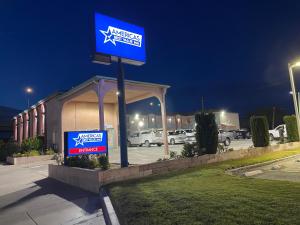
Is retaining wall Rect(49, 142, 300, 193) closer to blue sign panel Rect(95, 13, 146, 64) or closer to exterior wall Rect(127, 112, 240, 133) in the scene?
blue sign panel Rect(95, 13, 146, 64)

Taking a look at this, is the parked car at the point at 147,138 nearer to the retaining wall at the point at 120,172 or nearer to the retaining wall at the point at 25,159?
the retaining wall at the point at 25,159

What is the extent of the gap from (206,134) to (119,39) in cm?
611

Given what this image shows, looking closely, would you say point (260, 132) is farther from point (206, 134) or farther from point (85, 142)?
point (85, 142)

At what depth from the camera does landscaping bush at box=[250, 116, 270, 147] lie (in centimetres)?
1506

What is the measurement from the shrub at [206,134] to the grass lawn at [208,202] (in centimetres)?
443

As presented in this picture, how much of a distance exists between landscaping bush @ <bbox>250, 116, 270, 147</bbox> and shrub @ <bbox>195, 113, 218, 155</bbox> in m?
4.43

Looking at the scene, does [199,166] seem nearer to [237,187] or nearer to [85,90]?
[237,187]

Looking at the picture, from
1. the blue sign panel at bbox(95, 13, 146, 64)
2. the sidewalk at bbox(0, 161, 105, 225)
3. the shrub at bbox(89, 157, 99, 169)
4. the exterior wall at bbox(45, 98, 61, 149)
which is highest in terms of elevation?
the blue sign panel at bbox(95, 13, 146, 64)

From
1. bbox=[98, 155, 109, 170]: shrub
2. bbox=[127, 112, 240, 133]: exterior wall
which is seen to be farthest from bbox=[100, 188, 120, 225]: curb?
bbox=[127, 112, 240, 133]: exterior wall

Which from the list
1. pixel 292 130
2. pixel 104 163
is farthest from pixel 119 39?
pixel 292 130

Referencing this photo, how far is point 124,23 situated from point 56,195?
757 cm

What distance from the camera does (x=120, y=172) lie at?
27.6 ft

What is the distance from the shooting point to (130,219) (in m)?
4.48

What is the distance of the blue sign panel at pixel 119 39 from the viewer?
392 inches
